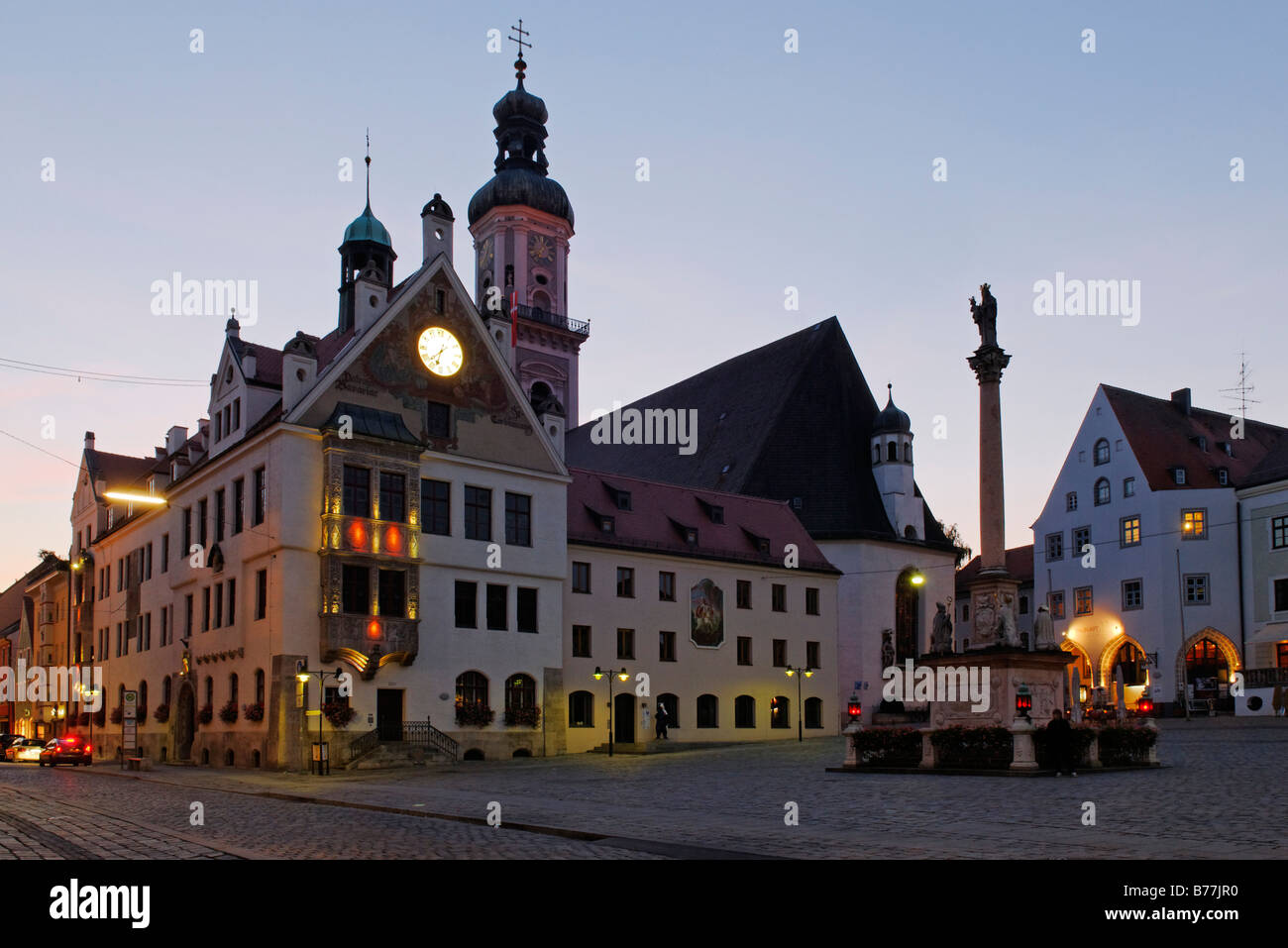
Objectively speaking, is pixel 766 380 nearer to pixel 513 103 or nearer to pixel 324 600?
pixel 513 103

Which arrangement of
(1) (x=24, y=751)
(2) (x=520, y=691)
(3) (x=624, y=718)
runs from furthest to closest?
(1) (x=24, y=751)
(3) (x=624, y=718)
(2) (x=520, y=691)

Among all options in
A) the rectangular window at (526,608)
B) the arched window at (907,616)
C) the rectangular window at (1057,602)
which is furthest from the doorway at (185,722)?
the rectangular window at (1057,602)

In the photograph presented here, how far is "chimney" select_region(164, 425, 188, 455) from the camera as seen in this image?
63566 mm

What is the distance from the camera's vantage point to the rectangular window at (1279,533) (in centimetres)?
6175

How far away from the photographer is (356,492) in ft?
140

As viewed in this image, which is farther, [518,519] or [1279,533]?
[1279,533]

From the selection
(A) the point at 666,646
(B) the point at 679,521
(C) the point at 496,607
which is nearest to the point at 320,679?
(C) the point at 496,607

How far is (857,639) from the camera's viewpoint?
62125 millimetres

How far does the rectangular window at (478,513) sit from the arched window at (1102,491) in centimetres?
3844

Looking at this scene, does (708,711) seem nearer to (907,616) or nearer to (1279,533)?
(907,616)

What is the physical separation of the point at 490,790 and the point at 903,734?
999 centimetres

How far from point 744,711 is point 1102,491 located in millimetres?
26904

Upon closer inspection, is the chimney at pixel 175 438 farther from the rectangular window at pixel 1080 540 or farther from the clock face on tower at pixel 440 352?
the rectangular window at pixel 1080 540
